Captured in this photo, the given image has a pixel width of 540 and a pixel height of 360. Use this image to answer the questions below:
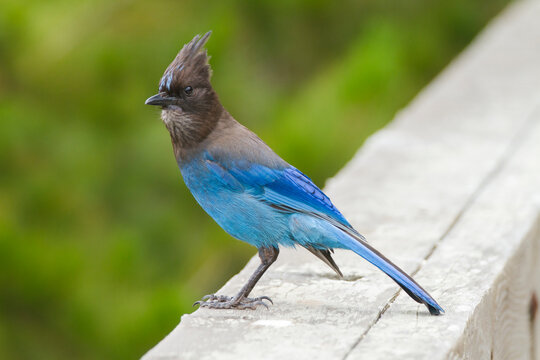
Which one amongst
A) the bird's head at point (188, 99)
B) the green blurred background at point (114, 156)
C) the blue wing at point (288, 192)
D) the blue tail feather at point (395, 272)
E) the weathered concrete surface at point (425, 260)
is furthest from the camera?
the green blurred background at point (114, 156)

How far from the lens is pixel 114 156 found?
169 inches

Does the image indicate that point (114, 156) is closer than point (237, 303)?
No

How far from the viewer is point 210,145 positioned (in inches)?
96.3

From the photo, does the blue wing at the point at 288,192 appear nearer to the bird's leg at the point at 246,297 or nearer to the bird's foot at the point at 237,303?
the bird's leg at the point at 246,297

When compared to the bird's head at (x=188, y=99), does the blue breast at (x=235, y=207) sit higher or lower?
lower

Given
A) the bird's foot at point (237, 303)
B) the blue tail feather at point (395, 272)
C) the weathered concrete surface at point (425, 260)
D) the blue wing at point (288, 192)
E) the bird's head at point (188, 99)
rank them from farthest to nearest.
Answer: the bird's head at point (188, 99) < the blue wing at point (288, 192) < the bird's foot at point (237, 303) < the blue tail feather at point (395, 272) < the weathered concrete surface at point (425, 260)

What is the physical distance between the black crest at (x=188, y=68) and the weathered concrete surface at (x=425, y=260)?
0.48 m

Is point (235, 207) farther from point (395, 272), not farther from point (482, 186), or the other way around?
point (482, 186)

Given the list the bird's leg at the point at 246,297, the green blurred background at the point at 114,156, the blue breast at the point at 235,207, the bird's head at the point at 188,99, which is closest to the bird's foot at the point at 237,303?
the bird's leg at the point at 246,297

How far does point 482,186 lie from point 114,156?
69.7 inches

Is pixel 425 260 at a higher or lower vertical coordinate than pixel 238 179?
lower

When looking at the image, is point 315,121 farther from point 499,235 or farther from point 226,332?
point 226,332

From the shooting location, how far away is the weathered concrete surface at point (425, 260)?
1.97 metres

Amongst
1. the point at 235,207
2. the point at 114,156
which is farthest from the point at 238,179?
the point at 114,156
